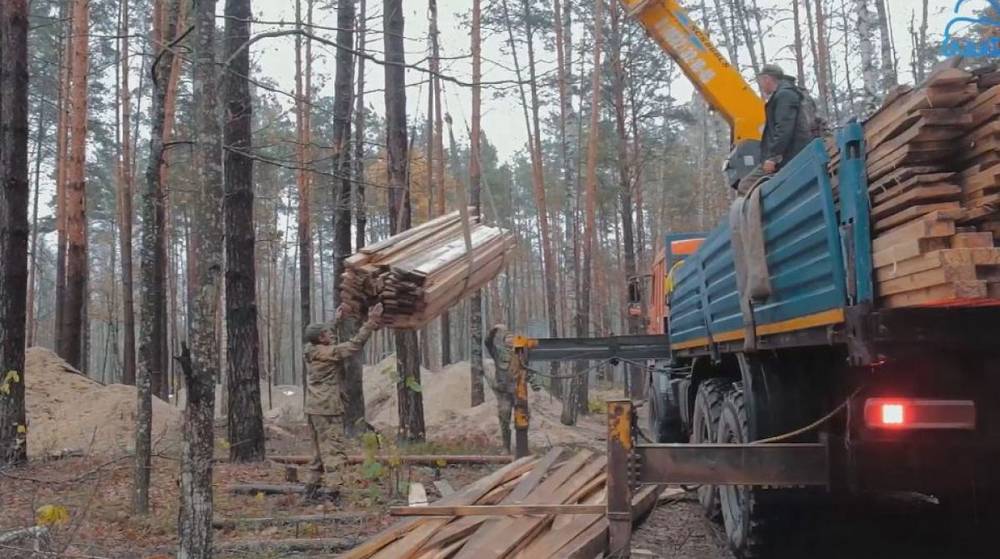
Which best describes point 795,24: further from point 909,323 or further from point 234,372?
point 909,323

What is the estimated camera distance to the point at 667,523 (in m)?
7.75

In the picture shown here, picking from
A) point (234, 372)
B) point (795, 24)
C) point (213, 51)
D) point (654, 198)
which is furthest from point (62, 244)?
point (654, 198)

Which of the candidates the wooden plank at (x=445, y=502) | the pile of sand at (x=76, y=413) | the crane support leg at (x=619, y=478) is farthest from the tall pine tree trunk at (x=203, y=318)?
the pile of sand at (x=76, y=413)

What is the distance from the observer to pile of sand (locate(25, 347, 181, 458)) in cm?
1271

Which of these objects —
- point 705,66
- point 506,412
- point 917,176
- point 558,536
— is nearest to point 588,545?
point 558,536

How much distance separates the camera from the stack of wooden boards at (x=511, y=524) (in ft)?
17.0

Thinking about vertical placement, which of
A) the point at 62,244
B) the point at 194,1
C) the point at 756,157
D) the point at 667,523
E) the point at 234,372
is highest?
the point at 62,244

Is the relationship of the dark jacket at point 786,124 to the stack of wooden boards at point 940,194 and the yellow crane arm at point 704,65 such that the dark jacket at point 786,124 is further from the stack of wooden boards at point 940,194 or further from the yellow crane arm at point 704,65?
the yellow crane arm at point 704,65

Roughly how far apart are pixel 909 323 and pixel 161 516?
7046mm

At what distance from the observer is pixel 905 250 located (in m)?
3.39

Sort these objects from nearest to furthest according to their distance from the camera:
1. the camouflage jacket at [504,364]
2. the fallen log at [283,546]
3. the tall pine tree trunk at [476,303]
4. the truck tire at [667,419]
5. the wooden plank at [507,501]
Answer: the wooden plank at [507,501]
the fallen log at [283,546]
the camouflage jacket at [504,364]
the truck tire at [667,419]
the tall pine tree trunk at [476,303]

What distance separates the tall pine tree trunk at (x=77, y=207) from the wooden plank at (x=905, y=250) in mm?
13815

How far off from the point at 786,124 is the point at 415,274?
310cm

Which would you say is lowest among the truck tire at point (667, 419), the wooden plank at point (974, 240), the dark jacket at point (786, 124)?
the truck tire at point (667, 419)
